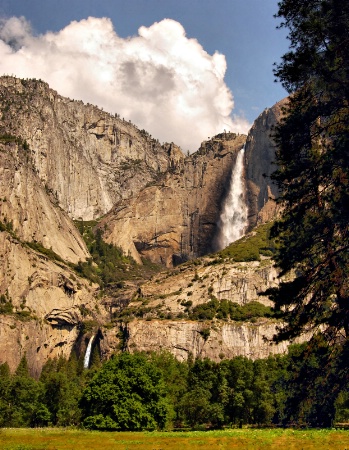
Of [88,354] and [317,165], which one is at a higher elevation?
[317,165]

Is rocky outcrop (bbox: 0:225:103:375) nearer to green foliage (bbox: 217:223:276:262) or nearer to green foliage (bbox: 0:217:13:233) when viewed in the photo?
green foliage (bbox: 0:217:13:233)

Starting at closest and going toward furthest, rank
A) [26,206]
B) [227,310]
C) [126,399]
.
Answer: [126,399] < [227,310] < [26,206]

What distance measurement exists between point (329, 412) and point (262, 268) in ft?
381

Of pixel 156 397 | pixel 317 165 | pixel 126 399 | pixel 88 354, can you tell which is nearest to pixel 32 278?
pixel 88 354

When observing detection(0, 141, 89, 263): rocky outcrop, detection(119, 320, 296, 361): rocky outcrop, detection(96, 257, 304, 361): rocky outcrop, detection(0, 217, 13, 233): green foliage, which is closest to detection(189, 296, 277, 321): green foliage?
detection(96, 257, 304, 361): rocky outcrop

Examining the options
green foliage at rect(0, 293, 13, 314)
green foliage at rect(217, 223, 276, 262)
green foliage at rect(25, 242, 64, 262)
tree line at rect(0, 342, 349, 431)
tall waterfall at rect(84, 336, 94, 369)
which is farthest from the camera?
green foliage at rect(25, 242, 64, 262)

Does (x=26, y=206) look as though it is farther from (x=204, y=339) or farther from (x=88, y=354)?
(x=204, y=339)

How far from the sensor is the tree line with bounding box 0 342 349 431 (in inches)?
2518

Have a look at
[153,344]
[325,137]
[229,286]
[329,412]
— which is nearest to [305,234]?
[325,137]

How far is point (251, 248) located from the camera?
545 ft

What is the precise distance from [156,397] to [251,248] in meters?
103

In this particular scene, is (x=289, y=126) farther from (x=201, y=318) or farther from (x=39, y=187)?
(x=39, y=187)

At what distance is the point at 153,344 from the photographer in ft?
438

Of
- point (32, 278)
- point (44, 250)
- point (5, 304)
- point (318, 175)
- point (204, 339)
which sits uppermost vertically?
point (44, 250)
